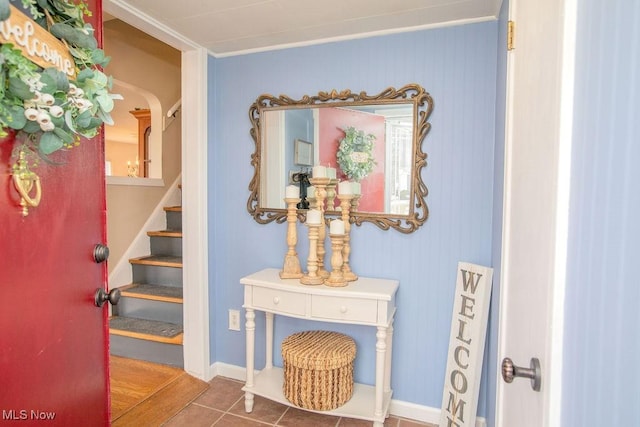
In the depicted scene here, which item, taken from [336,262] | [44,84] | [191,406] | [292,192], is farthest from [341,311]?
[44,84]

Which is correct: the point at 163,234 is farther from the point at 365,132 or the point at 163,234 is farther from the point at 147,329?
the point at 365,132

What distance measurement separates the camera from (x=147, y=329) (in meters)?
2.70

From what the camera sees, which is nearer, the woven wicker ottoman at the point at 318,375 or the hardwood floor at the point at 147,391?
the woven wicker ottoman at the point at 318,375

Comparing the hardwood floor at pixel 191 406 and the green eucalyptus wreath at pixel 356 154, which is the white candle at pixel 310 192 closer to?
the green eucalyptus wreath at pixel 356 154

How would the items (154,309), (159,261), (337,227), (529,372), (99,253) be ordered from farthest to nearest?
(159,261), (154,309), (337,227), (99,253), (529,372)

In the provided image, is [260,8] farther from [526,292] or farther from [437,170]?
[526,292]

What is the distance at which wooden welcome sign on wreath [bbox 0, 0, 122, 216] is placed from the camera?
0.79 metres

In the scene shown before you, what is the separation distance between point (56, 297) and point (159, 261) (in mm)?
2140

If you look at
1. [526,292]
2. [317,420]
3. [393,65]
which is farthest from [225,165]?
[526,292]

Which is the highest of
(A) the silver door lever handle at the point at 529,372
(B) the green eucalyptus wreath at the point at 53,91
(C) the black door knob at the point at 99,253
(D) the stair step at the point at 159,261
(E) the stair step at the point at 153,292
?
(B) the green eucalyptus wreath at the point at 53,91

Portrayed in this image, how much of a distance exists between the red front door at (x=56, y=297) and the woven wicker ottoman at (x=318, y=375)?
916 mm

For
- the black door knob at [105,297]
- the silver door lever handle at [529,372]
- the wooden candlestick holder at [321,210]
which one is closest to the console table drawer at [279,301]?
the wooden candlestick holder at [321,210]

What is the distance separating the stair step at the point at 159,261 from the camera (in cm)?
308

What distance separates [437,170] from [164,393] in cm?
215
